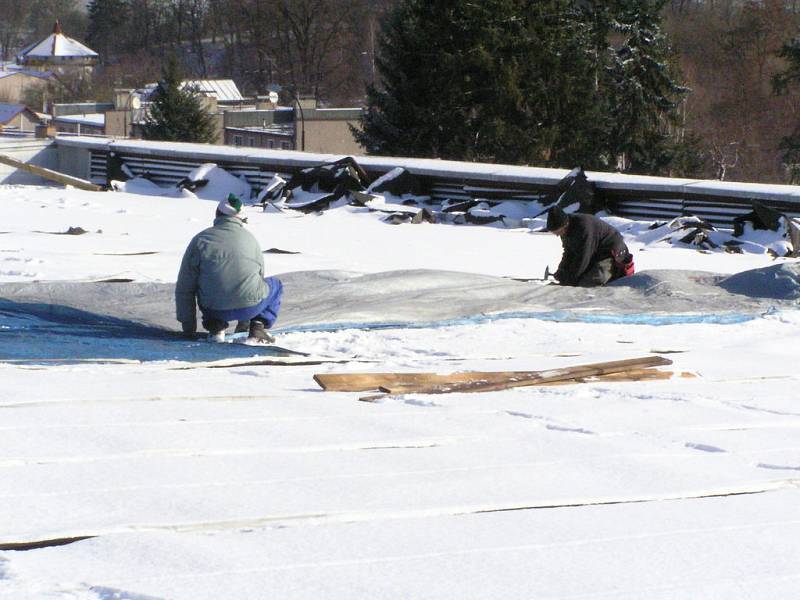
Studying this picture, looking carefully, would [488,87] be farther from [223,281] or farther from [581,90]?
[223,281]

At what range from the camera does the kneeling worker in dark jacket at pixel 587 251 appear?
866 cm

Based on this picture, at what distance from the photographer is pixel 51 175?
17.1 m

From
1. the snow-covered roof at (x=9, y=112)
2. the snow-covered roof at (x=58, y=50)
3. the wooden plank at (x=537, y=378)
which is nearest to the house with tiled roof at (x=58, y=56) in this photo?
the snow-covered roof at (x=58, y=50)

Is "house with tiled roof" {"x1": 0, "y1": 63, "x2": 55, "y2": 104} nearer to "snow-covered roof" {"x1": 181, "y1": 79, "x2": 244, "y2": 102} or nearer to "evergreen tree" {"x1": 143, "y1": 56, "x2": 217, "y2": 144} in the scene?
"snow-covered roof" {"x1": 181, "y1": 79, "x2": 244, "y2": 102}

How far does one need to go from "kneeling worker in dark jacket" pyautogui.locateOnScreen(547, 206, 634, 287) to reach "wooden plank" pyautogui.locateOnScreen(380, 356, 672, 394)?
2.60 meters

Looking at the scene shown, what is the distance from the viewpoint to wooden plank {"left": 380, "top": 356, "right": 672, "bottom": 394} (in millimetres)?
5062

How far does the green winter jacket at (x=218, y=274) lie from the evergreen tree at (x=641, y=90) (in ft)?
103

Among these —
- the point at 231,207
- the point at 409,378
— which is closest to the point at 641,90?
the point at 231,207

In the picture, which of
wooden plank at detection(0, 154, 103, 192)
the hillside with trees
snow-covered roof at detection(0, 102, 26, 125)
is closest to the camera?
wooden plank at detection(0, 154, 103, 192)

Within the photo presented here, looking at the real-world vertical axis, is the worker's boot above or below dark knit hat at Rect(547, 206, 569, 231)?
below

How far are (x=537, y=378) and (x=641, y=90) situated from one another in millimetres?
33146

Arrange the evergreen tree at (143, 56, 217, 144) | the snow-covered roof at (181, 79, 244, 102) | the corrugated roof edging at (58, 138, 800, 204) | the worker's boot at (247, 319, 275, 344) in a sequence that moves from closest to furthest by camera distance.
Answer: the worker's boot at (247, 319, 275, 344) → the corrugated roof edging at (58, 138, 800, 204) → the evergreen tree at (143, 56, 217, 144) → the snow-covered roof at (181, 79, 244, 102)

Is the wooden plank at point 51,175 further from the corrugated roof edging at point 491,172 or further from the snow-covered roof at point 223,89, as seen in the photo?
the snow-covered roof at point 223,89

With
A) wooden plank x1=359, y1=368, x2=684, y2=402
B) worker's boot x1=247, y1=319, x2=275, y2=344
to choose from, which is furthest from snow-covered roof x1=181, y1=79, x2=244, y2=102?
wooden plank x1=359, y1=368, x2=684, y2=402
